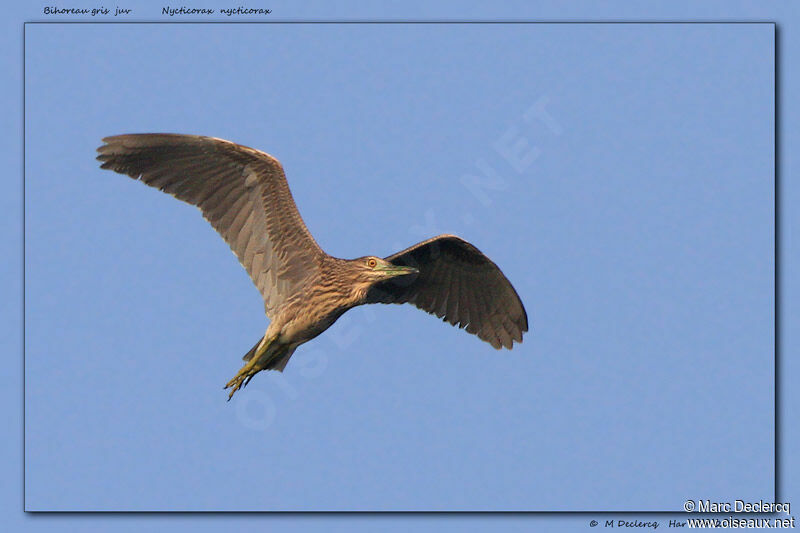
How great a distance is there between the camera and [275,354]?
Result: 608 inches

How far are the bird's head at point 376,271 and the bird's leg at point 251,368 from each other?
125cm

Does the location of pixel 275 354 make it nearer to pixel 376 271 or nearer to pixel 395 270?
pixel 376 271

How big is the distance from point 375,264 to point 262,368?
1.87 metres

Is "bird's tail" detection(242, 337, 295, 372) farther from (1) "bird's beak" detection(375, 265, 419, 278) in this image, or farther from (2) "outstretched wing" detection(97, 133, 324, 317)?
(1) "bird's beak" detection(375, 265, 419, 278)

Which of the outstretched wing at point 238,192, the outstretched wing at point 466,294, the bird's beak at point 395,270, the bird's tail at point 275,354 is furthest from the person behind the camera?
the outstretched wing at point 466,294

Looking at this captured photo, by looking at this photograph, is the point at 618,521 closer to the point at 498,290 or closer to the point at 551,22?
the point at 498,290

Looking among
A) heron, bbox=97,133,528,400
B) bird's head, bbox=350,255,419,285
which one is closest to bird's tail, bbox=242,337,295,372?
heron, bbox=97,133,528,400

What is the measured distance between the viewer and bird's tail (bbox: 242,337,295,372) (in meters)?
15.4

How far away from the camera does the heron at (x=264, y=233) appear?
1502 centimetres

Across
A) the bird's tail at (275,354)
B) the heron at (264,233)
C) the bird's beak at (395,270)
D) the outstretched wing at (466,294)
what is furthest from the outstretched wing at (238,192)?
the outstretched wing at (466,294)

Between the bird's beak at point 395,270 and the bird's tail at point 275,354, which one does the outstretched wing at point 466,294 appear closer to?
the bird's beak at point 395,270

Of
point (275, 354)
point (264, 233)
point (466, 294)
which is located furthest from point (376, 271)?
point (466, 294)

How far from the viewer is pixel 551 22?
1500 cm

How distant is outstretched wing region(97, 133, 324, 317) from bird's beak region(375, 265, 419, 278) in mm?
814
